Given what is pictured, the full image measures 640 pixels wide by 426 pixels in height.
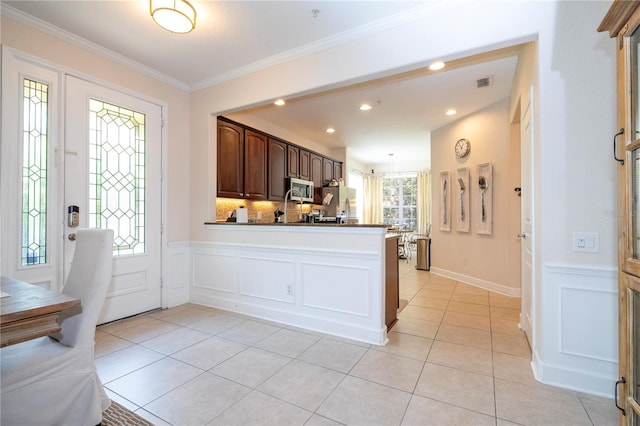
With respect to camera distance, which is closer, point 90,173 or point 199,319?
point 90,173

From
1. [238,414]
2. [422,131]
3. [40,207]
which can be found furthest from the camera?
[422,131]

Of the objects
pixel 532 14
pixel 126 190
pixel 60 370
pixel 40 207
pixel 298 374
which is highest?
pixel 532 14

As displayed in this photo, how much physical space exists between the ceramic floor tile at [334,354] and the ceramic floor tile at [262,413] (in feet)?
1.78

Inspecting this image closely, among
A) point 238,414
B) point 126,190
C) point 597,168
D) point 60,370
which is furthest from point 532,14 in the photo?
point 126,190

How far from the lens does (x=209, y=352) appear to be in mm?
2473

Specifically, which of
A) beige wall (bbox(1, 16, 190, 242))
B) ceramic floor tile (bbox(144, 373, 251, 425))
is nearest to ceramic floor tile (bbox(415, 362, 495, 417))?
ceramic floor tile (bbox(144, 373, 251, 425))

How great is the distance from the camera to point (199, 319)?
324 cm

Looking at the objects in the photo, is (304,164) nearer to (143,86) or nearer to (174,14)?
(143,86)

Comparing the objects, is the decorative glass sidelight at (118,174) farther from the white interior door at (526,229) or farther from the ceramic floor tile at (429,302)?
the white interior door at (526,229)

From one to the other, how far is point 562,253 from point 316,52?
104 inches

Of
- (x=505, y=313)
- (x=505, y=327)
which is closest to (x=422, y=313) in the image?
(x=505, y=327)

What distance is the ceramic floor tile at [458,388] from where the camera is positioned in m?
1.80

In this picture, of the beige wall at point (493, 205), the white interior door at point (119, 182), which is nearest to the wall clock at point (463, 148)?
the beige wall at point (493, 205)

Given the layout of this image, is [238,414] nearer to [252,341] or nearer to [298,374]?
[298,374]
